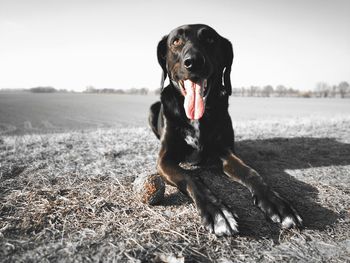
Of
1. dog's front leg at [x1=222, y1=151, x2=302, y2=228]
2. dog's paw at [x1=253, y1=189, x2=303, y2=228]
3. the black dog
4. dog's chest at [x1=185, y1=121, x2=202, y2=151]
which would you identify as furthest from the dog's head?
dog's paw at [x1=253, y1=189, x2=303, y2=228]

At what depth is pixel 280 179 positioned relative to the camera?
282 cm

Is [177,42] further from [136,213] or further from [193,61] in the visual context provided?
[136,213]

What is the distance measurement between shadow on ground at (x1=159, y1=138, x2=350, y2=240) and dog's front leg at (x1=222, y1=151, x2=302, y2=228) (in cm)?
6

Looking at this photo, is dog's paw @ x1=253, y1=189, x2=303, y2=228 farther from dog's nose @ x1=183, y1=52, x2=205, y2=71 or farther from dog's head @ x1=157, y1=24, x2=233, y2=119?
dog's nose @ x1=183, y1=52, x2=205, y2=71

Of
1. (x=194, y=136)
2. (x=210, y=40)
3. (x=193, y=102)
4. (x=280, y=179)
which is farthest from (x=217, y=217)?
(x=210, y=40)

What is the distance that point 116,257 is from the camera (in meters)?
1.50

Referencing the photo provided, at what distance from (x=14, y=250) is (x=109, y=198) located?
2.70ft

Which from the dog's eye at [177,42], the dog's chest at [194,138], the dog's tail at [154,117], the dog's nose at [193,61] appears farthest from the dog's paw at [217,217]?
the dog's tail at [154,117]

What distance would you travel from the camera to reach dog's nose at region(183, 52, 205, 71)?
9.21 feet

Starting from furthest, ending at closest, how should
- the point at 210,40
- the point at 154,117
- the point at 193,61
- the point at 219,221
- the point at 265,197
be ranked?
the point at 154,117, the point at 210,40, the point at 193,61, the point at 265,197, the point at 219,221

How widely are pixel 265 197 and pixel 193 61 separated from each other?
1.53m

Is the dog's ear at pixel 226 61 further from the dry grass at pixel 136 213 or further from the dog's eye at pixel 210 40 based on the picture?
the dry grass at pixel 136 213

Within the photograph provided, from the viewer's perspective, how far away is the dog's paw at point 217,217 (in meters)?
1.76

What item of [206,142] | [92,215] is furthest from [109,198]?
[206,142]
